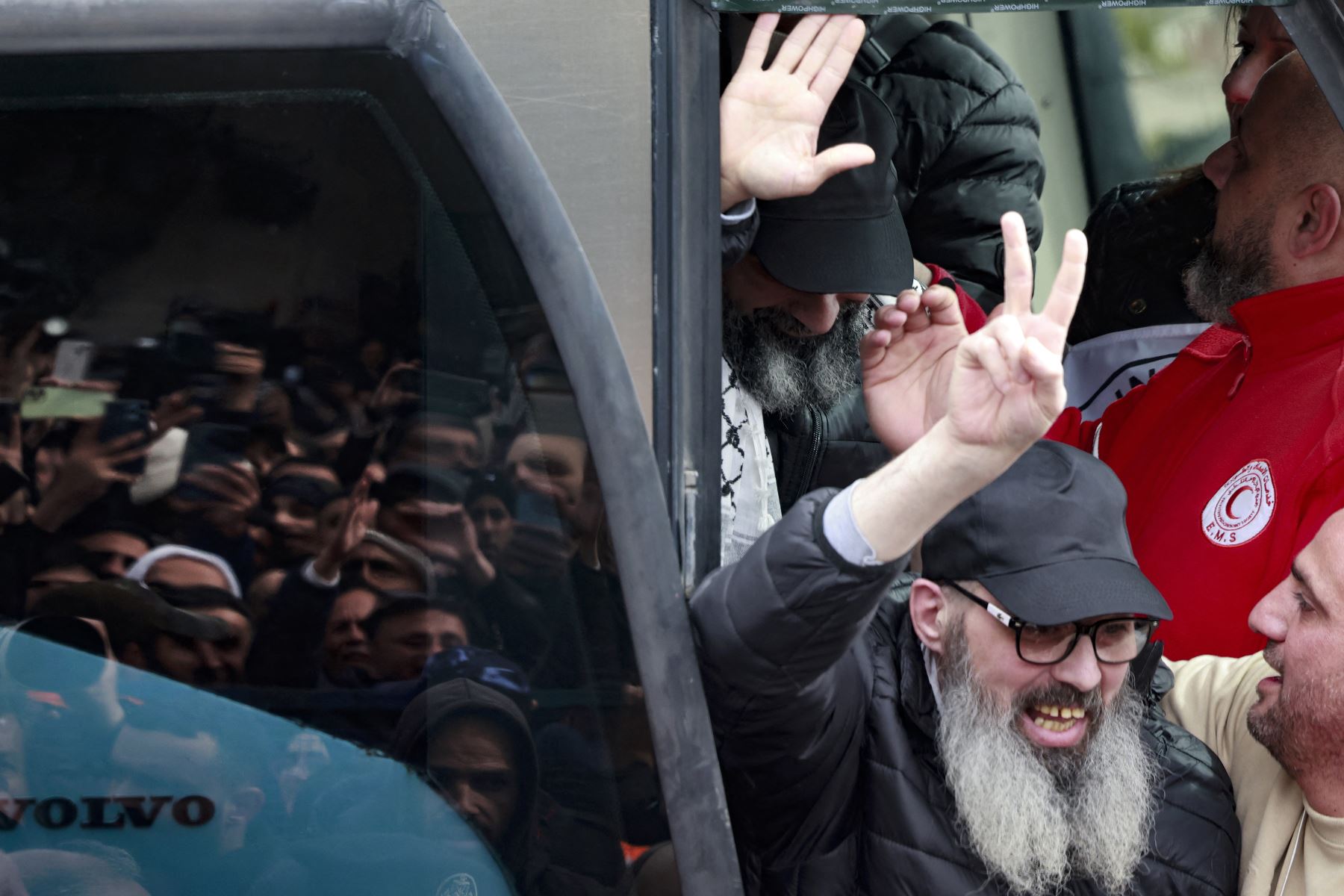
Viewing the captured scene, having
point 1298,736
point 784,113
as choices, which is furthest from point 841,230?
point 1298,736

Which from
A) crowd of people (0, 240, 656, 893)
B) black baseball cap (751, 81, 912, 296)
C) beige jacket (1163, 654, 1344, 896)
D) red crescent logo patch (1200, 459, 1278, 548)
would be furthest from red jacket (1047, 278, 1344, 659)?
crowd of people (0, 240, 656, 893)

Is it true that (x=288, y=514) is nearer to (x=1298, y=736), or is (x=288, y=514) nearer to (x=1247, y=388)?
(x=1298, y=736)

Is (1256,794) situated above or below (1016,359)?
below

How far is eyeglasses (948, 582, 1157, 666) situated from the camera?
1.75 metres

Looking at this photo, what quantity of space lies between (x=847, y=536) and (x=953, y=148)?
2205mm

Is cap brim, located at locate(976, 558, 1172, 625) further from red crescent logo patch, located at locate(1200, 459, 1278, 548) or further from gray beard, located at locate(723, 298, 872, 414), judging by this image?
gray beard, located at locate(723, 298, 872, 414)

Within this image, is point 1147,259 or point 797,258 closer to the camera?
point 797,258

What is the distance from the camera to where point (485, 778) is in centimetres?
130

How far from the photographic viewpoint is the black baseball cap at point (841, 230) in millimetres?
1993

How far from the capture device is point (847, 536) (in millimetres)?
1296

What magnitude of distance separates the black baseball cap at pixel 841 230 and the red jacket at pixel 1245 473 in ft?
1.99

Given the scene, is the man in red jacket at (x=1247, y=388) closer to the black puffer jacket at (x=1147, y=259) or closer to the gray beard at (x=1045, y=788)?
the gray beard at (x=1045, y=788)

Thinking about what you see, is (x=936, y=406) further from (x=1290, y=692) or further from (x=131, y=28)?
(x=131, y=28)

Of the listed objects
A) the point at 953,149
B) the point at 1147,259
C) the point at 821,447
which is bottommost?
the point at 821,447
